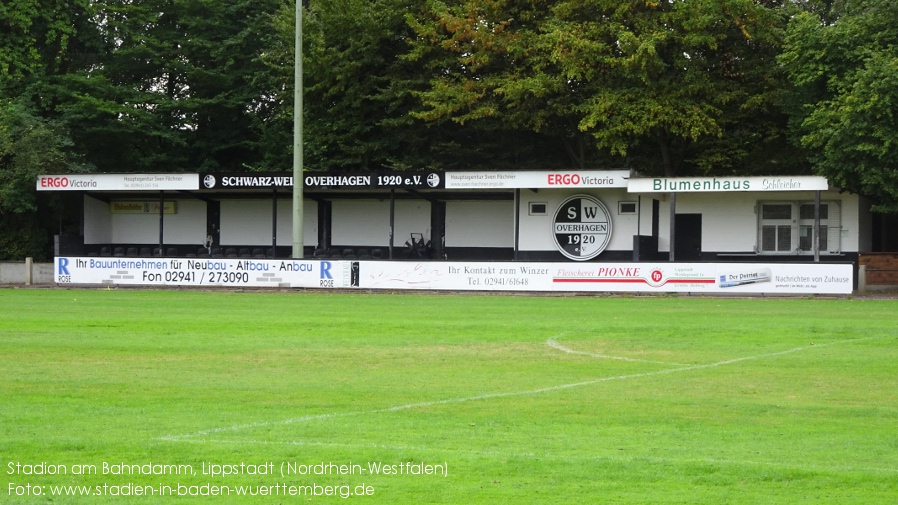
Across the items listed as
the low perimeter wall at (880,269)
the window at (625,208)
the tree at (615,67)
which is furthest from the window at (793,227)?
the window at (625,208)

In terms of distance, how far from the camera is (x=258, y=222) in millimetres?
47031

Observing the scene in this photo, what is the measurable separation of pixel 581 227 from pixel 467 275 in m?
7.44

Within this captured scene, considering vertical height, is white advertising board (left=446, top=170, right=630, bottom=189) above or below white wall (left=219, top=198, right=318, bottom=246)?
above

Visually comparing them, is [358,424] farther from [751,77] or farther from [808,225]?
[751,77]

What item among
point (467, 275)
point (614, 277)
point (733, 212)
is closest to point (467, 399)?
point (614, 277)

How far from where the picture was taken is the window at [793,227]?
39406 millimetres

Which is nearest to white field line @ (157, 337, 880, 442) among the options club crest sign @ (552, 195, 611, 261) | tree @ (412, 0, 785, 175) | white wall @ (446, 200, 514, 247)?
club crest sign @ (552, 195, 611, 261)

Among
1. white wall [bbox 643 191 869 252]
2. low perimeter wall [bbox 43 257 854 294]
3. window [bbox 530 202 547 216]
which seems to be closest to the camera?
low perimeter wall [bbox 43 257 854 294]

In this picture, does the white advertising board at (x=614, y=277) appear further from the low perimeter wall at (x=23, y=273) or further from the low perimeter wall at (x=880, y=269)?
the low perimeter wall at (x=23, y=273)

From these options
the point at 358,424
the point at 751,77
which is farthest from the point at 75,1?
the point at 358,424

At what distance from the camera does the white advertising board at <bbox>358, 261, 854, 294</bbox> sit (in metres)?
33.9

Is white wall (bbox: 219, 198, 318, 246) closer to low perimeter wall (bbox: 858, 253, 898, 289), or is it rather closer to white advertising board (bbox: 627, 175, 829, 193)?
white advertising board (bbox: 627, 175, 829, 193)

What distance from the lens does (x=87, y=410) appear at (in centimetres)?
1210

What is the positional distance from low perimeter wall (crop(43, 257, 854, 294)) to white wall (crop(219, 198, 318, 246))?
27.7 feet
